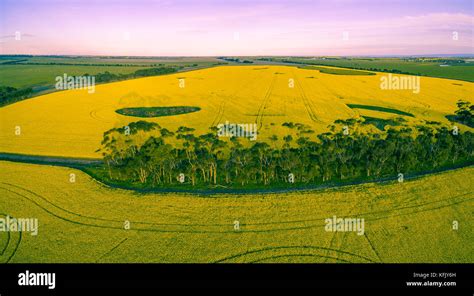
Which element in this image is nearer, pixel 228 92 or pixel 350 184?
pixel 350 184

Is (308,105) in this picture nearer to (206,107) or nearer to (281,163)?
(206,107)

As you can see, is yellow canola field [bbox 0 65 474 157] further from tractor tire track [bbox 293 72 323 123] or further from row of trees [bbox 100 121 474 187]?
row of trees [bbox 100 121 474 187]

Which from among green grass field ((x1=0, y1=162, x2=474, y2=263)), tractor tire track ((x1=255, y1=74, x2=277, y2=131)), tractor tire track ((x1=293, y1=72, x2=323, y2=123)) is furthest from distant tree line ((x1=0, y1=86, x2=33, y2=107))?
tractor tire track ((x1=293, y1=72, x2=323, y2=123))

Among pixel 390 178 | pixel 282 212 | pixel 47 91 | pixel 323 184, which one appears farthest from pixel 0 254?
pixel 47 91

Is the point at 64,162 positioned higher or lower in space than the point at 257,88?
lower

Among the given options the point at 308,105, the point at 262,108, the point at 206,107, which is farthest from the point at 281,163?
the point at 308,105

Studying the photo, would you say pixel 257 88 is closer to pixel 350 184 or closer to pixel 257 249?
pixel 350 184
